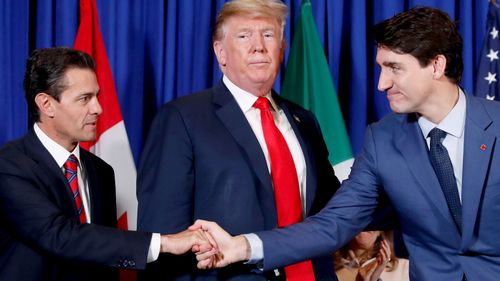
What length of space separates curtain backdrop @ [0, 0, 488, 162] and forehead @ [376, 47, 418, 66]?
4.13 ft

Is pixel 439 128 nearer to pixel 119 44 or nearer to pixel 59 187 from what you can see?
pixel 59 187

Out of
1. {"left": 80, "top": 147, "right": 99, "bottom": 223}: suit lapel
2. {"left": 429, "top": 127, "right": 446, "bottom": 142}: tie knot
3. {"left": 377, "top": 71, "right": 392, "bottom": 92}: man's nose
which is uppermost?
{"left": 377, "top": 71, "right": 392, "bottom": 92}: man's nose

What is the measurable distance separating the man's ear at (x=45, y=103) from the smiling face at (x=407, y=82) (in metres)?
1.21

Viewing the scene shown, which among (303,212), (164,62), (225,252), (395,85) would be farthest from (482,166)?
(164,62)

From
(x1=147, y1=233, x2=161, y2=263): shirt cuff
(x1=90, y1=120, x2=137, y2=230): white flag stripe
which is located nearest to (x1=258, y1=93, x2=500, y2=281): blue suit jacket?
(x1=147, y1=233, x2=161, y2=263): shirt cuff

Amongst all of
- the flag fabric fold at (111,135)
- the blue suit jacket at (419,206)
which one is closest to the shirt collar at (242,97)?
the blue suit jacket at (419,206)

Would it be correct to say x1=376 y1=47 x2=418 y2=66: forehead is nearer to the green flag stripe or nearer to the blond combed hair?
the blond combed hair

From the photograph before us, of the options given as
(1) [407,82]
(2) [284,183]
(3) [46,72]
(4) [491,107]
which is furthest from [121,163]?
(4) [491,107]

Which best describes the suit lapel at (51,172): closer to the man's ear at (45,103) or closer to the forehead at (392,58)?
the man's ear at (45,103)

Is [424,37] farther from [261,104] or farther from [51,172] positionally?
[51,172]

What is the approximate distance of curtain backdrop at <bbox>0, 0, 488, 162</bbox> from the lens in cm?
350

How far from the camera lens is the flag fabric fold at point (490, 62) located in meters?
3.69

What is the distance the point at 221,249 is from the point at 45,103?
910mm

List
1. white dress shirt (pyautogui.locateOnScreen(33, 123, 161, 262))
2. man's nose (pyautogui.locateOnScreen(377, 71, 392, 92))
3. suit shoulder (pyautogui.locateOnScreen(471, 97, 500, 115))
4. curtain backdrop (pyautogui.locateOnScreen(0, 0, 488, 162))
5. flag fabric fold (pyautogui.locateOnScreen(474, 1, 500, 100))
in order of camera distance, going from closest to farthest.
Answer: suit shoulder (pyautogui.locateOnScreen(471, 97, 500, 115)) → man's nose (pyautogui.locateOnScreen(377, 71, 392, 92)) → white dress shirt (pyautogui.locateOnScreen(33, 123, 161, 262)) → curtain backdrop (pyautogui.locateOnScreen(0, 0, 488, 162)) → flag fabric fold (pyautogui.locateOnScreen(474, 1, 500, 100))
